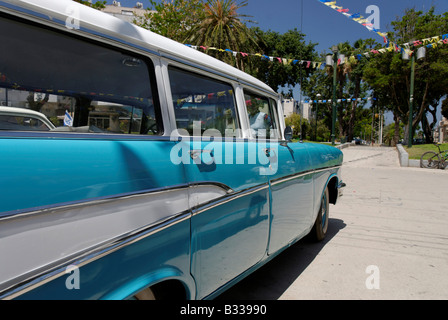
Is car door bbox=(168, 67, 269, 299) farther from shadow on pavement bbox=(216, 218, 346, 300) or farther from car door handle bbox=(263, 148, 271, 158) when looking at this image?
shadow on pavement bbox=(216, 218, 346, 300)

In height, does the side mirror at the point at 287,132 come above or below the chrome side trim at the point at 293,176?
above

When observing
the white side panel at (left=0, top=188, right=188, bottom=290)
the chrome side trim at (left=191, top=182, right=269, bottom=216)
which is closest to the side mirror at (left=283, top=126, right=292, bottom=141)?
the chrome side trim at (left=191, top=182, right=269, bottom=216)

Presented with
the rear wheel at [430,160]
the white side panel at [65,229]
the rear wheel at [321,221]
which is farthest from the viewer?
the rear wheel at [430,160]

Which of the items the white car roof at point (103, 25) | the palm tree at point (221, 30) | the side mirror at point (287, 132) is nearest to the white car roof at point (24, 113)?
the white car roof at point (103, 25)

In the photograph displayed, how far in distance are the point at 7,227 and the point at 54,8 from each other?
91 centimetres

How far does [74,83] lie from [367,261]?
363 centimetres

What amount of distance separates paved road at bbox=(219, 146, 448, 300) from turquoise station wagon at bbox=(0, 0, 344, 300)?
0.94 meters

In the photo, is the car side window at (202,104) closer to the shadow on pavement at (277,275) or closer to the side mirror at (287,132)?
the side mirror at (287,132)

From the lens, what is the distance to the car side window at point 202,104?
208cm

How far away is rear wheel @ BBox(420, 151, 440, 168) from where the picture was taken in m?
14.3

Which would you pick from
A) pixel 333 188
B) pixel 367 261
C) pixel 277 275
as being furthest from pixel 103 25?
pixel 333 188

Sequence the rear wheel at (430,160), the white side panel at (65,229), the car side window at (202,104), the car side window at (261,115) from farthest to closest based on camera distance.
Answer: the rear wheel at (430,160) → the car side window at (261,115) → the car side window at (202,104) → the white side panel at (65,229)

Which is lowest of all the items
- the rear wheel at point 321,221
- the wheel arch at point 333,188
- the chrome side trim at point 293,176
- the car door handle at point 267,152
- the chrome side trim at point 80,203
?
the rear wheel at point 321,221
